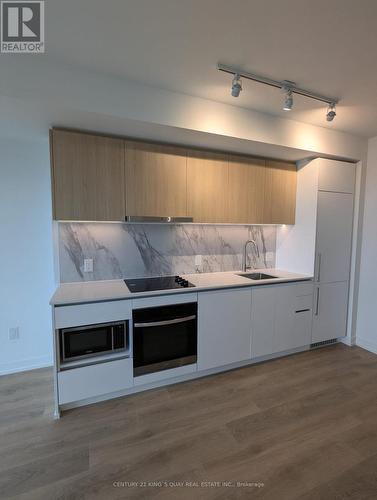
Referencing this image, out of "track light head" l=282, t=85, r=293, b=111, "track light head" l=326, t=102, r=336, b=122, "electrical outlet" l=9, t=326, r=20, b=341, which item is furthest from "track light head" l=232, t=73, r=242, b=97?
"electrical outlet" l=9, t=326, r=20, b=341

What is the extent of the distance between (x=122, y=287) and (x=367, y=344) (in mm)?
3204

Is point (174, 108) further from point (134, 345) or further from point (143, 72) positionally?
point (134, 345)

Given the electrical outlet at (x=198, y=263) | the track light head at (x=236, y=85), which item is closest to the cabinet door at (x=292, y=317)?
the electrical outlet at (x=198, y=263)

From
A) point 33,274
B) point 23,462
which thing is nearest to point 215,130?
point 33,274

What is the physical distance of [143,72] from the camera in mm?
1863

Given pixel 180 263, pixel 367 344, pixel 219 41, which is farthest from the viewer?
pixel 367 344

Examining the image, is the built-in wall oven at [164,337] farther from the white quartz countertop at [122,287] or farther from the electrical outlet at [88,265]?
→ the electrical outlet at [88,265]

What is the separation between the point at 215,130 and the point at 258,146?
1.93 feet

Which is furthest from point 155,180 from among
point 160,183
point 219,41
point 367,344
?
point 367,344

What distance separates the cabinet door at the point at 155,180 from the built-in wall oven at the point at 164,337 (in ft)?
3.17

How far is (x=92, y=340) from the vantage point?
2.14 meters

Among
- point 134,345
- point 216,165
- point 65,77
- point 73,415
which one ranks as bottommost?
point 73,415

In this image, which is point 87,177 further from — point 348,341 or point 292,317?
point 348,341

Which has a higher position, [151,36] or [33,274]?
[151,36]
